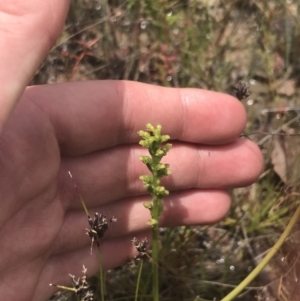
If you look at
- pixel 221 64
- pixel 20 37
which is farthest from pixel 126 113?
pixel 221 64

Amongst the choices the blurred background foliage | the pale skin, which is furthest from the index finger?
the blurred background foliage

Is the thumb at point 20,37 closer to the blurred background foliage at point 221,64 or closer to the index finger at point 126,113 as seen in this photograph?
the index finger at point 126,113

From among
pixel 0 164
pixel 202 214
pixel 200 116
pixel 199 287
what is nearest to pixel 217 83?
pixel 200 116

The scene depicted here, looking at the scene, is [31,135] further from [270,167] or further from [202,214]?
[270,167]

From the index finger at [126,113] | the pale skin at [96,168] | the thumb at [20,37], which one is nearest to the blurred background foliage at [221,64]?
the pale skin at [96,168]

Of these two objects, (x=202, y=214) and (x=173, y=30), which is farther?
(x=173, y=30)

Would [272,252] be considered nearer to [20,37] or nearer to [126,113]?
[126,113]
